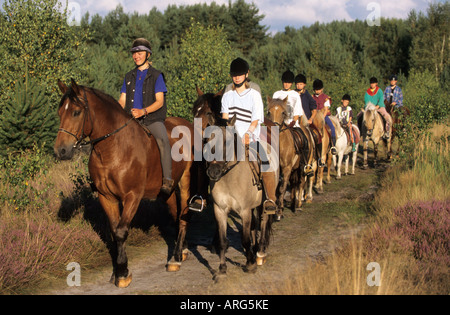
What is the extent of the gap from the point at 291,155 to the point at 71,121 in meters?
5.67

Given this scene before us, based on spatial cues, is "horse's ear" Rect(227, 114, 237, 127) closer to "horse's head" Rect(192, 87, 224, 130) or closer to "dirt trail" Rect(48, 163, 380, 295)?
"horse's head" Rect(192, 87, 224, 130)

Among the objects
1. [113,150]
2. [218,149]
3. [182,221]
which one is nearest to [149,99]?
[113,150]

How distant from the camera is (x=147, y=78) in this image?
6.91 metres

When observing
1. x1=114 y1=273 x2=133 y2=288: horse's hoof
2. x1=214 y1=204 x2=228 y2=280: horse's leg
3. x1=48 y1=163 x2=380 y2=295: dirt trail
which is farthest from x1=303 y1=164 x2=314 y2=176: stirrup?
x1=114 y1=273 x2=133 y2=288: horse's hoof

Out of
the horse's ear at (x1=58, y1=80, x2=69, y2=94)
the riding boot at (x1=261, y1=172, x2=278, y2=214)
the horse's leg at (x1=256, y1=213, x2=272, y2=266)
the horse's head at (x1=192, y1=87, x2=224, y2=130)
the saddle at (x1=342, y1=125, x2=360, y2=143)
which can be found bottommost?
the horse's leg at (x1=256, y1=213, x2=272, y2=266)

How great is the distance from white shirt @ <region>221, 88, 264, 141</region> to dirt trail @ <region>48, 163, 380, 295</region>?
2.17 m

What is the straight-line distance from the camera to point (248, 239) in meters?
6.34

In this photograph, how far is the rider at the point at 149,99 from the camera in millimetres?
6727

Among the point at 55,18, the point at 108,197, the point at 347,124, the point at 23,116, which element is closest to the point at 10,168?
the point at 108,197

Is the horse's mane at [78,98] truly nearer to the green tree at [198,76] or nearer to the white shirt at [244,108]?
the white shirt at [244,108]

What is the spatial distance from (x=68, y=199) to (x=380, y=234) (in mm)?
6315

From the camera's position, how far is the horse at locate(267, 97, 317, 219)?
29.4 ft

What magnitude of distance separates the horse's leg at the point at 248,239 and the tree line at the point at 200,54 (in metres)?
10.2
